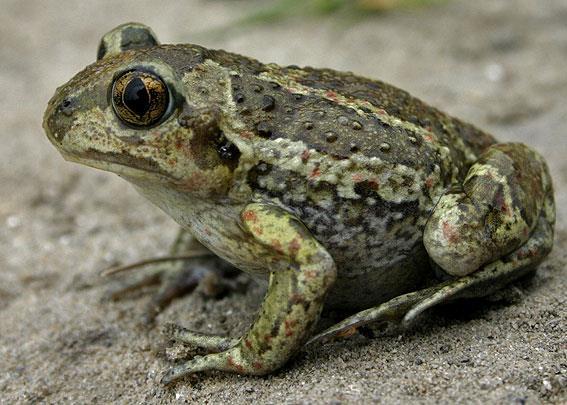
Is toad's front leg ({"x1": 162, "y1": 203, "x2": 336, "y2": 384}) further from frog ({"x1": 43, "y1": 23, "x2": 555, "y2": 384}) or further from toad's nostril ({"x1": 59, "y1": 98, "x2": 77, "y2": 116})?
toad's nostril ({"x1": 59, "y1": 98, "x2": 77, "y2": 116})

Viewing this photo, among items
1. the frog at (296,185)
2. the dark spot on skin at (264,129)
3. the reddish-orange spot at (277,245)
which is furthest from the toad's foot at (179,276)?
the dark spot on skin at (264,129)

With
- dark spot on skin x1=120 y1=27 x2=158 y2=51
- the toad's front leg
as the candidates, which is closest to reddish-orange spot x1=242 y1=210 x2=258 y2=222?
the toad's front leg

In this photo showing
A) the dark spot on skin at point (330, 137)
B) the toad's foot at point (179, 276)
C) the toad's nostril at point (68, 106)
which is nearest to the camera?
the toad's nostril at point (68, 106)

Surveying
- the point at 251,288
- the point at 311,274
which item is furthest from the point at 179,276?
the point at 311,274

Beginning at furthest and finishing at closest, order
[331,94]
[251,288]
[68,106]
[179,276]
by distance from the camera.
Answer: [179,276]
[251,288]
[331,94]
[68,106]

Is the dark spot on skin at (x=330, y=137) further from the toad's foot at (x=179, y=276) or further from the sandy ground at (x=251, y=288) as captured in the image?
the toad's foot at (x=179, y=276)

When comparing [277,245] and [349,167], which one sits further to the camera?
[349,167]

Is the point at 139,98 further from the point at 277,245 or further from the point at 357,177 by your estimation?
the point at 357,177

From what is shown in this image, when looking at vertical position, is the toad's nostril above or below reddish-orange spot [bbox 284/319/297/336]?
above
